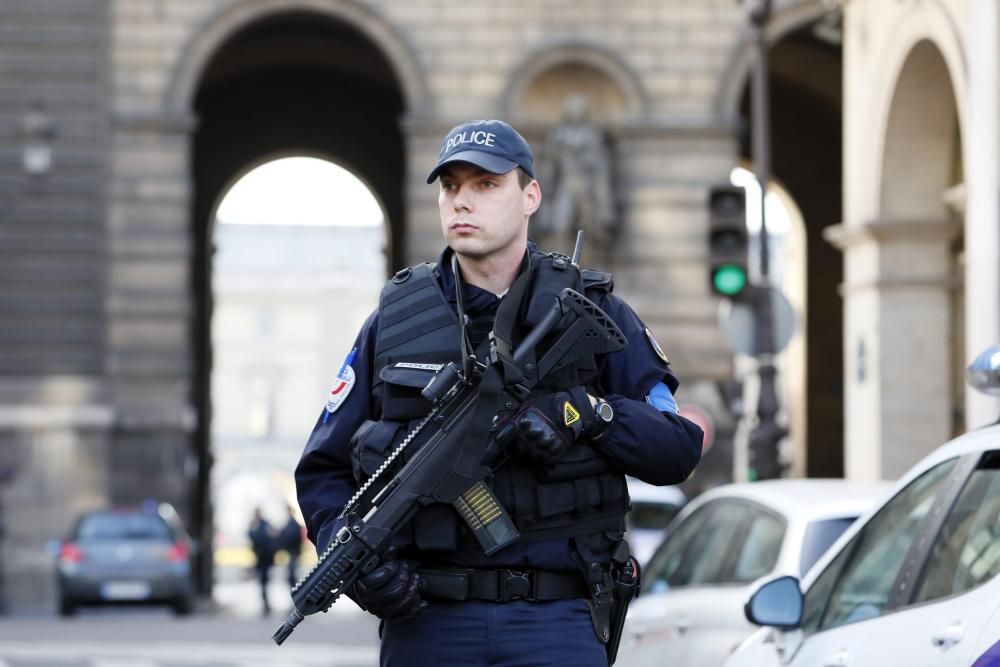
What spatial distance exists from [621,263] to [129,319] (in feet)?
21.4

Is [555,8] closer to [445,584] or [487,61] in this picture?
[487,61]

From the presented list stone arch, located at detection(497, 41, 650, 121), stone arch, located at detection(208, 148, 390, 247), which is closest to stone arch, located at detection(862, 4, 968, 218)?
stone arch, located at detection(497, 41, 650, 121)

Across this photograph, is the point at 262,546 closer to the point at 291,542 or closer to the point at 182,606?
the point at 291,542

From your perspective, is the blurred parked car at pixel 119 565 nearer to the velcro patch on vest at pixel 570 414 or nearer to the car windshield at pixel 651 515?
the car windshield at pixel 651 515

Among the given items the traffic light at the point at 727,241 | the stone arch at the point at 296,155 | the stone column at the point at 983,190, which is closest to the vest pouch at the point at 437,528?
the stone column at the point at 983,190

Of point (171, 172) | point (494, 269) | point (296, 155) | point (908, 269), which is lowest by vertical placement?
point (494, 269)

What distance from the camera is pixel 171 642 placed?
781 inches

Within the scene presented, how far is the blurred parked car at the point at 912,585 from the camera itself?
4766 mm

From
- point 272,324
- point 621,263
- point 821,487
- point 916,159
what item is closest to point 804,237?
point 621,263

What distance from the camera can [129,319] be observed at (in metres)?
29.6

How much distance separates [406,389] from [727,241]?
12725mm

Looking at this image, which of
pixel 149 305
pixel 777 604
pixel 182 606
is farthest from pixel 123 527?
pixel 777 604

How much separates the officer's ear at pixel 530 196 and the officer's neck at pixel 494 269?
0.08 meters

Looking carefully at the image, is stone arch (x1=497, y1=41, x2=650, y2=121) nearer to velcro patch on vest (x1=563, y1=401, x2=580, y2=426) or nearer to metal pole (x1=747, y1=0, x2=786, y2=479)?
metal pole (x1=747, y1=0, x2=786, y2=479)
